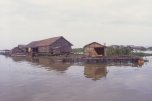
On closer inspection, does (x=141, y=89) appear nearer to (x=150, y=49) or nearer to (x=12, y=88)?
(x=12, y=88)

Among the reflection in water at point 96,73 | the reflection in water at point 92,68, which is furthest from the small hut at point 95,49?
the reflection in water at point 96,73

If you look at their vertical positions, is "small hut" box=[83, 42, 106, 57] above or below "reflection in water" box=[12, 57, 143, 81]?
above

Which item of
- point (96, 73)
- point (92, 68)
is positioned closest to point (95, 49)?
point (92, 68)

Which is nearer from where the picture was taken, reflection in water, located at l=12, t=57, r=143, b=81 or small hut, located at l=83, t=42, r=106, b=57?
reflection in water, located at l=12, t=57, r=143, b=81

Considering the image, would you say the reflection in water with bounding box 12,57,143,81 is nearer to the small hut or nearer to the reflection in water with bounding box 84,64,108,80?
the reflection in water with bounding box 84,64,108,80

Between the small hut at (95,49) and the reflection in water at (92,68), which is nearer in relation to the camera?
the reflection in water at (92,68)

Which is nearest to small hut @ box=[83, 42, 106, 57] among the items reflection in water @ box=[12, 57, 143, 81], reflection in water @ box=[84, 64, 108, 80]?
reflection in water @ box=[12, 57, 143, 81]

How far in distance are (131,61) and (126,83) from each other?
69.6 ft

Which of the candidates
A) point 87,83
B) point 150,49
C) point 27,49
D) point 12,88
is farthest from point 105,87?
point 150,49

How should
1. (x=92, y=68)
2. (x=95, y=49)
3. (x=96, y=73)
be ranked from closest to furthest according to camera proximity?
(x=96, y=73)
(x=92, y=68)
(x=95, y=49)

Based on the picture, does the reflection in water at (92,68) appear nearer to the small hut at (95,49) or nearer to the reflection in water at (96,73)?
the reflection in water at (96,73)

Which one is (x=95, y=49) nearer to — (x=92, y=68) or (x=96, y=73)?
(x=92, y=68)

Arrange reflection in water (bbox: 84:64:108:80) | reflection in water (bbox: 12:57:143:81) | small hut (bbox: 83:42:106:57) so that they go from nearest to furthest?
reflection in water (bbox: 84:64:108:80) < reflection in water (bbox: 12:57:143:81) < small hut (bbox: 83:42:106:57)

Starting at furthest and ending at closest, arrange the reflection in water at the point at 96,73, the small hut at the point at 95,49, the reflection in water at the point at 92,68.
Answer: the small hut at the point at 95,49, the reflection in water at the point at 92,68, the reflection in water at the point at 96,73
